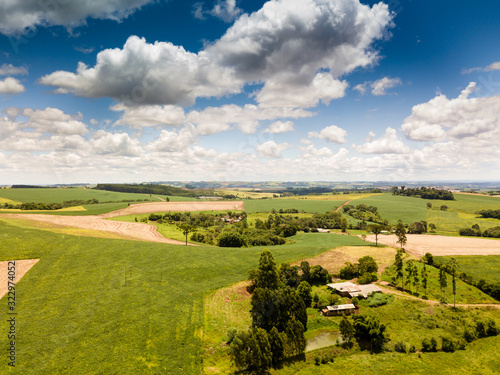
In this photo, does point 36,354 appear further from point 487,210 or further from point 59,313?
point 487,210

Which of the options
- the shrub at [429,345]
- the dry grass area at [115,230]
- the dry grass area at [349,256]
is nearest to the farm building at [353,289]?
the dry grass area at [349,256]

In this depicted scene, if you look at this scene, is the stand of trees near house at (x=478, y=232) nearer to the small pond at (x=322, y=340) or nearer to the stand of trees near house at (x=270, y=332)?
the small pond at (x=322, y=340)

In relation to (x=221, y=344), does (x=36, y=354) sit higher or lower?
higher

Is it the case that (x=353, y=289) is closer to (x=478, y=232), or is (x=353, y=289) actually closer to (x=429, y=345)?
(x=429, y=345)

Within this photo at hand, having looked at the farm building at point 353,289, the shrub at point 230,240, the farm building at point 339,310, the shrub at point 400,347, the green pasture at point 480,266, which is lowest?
the shrub at point 400,347

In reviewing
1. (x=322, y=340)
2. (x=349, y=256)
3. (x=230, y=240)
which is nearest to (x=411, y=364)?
(x=322, y=340)

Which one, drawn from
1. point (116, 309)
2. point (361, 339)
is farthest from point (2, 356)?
point (361, 339)
